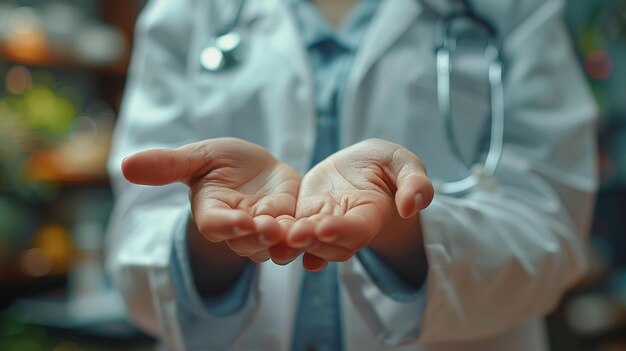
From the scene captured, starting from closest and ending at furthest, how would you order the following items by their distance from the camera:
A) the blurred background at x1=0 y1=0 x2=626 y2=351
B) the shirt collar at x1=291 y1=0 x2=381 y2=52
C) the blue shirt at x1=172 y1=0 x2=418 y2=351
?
the blue shirt at x1=172 y1=0 x2=418 y2=351 → the shirt collar at x1=291 y1=0 x2=381 y2=52 → the blurred background at x1=0 y1=0 x2=626 y2=351

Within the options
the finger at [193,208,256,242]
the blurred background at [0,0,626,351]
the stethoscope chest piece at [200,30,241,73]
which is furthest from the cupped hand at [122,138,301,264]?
the blurred background at [0,0,626,351]

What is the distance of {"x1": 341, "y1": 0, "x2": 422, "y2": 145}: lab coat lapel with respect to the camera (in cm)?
59

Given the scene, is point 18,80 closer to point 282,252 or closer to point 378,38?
point 378,38

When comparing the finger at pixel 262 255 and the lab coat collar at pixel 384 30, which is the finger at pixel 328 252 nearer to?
the finger at pixel 262 255

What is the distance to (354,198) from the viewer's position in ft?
1.29

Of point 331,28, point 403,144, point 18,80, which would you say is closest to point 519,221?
point 403,144

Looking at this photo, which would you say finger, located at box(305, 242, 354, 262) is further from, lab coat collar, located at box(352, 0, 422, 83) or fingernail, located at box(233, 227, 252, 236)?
lab coat collar, located at box(352, 0, 422, 83)

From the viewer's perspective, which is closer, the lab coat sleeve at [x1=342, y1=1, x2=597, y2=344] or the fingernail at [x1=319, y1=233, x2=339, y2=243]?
the fingernail at [x1=319, y1=233, x2=339, y2=243]

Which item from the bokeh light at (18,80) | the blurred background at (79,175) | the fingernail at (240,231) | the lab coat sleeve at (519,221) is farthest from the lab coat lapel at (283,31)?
the bokeh light at (18,80)

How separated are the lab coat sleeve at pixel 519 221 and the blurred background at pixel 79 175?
92 cm

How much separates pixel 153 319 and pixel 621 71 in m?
1.63

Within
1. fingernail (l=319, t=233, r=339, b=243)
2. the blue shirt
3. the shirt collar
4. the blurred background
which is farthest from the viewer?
the blurred background

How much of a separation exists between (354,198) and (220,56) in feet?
0.93

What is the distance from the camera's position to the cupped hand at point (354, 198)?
359 mm
